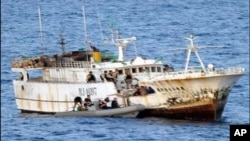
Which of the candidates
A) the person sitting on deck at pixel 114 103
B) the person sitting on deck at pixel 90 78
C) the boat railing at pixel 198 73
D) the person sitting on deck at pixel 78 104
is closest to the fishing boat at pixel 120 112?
the person sitting on deck at pixel 114 103

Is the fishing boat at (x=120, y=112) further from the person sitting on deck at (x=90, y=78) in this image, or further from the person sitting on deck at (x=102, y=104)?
the person sitting on deck at (x=90, y=78)

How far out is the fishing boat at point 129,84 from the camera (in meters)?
122

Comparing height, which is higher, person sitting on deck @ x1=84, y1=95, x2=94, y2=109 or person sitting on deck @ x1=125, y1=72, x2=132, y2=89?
person sitting on deck @ x1=125, y1=72, x2=132, y2=89

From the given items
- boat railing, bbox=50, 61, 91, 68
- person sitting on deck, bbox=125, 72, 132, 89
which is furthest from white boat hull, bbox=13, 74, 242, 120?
boat railing, bbox=50, 61, 91, 68

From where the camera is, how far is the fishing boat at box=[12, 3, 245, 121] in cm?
12175

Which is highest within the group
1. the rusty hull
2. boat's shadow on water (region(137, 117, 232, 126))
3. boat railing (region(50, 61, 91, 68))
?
boat railing (region(50, 61, 91, 68))

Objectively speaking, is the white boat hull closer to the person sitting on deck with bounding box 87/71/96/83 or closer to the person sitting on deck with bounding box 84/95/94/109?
the person sitting on deck with bounding box 84/95/94/109

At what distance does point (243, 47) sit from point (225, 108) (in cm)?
4636

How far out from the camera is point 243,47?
17438 centimetres

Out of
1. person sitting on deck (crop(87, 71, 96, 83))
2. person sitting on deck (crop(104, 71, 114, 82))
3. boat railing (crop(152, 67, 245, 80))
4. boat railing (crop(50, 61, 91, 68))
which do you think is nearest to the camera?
boat railing (crop(152, 67, 245, 80))

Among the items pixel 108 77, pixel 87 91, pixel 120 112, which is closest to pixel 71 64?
pixel 87 91

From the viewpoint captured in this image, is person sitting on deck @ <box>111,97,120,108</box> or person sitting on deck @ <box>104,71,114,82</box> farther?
person sitting on deck @ <box>104,71,114,82</box>

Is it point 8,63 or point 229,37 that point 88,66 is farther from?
point 229,37

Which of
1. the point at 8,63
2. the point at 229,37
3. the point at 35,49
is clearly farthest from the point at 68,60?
the point at 229,37
